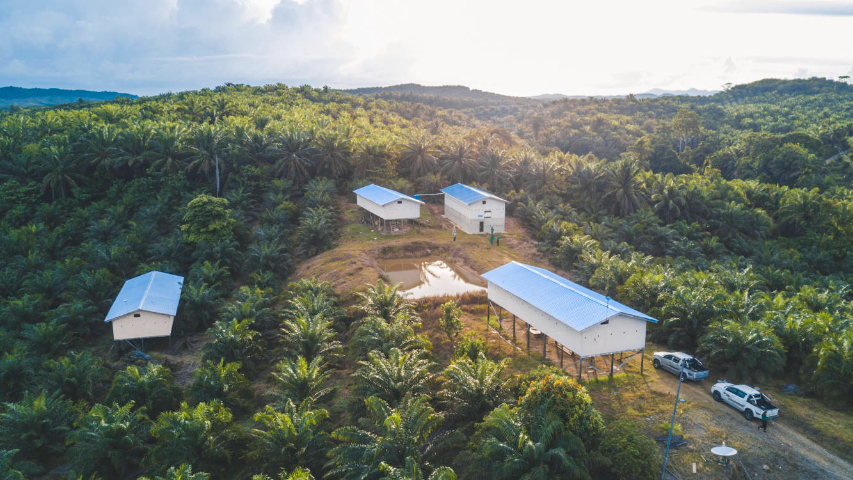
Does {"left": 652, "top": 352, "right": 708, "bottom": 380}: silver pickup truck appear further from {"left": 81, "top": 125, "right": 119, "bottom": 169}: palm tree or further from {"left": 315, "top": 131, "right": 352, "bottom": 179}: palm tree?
{"left": 81, "top": 125, "right": 119, "bottom": 169}: palm tree

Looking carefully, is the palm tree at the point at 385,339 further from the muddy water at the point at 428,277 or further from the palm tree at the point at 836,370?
the palm tree at the point at 836,370

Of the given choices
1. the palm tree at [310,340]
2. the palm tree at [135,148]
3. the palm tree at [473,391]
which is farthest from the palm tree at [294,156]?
the palm tree at [473,391]

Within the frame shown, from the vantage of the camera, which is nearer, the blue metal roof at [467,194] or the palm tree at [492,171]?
the blue metal roof at [467,194]

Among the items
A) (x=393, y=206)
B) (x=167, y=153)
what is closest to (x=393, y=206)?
A: (x=393, y=206)

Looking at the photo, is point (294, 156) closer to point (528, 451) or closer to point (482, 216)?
point (482, 216)

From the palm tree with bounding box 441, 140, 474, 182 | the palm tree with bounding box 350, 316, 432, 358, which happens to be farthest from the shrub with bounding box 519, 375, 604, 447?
the palm tree with bounding box 441, 140, 474, 182
